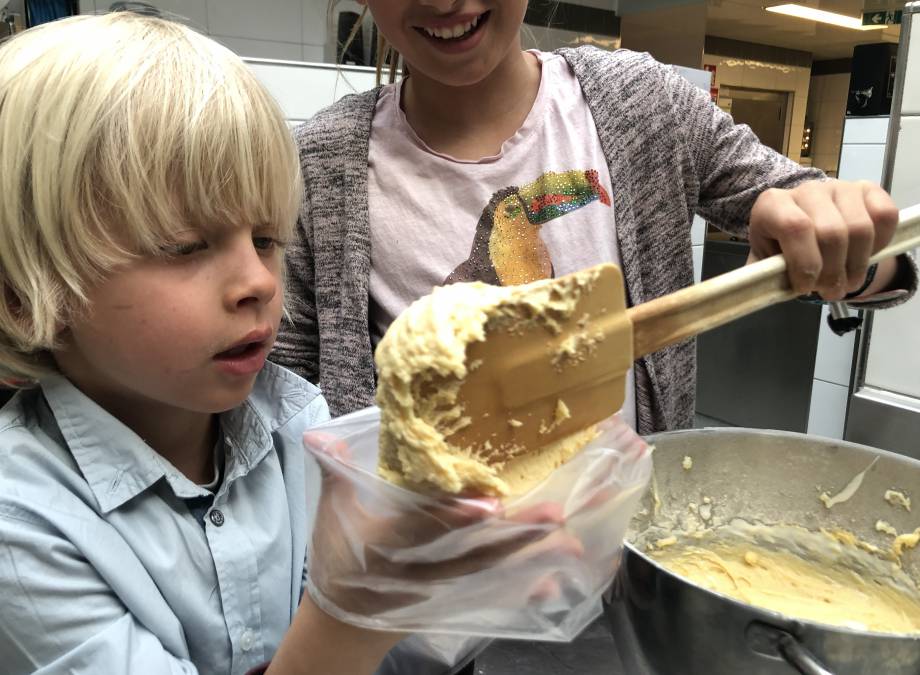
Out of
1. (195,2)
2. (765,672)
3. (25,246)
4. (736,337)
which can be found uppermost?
(195,2)

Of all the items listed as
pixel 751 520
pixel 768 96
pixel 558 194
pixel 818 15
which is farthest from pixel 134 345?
pixel 768 96

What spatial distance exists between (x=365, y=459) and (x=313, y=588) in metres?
0.10

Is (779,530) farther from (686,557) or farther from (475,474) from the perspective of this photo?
(475,474)

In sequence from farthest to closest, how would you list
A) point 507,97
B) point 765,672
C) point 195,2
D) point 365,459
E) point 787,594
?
1. point 195,2
2. point 507,97
3. point 787,594
4. point 365,459
5. point 765,672

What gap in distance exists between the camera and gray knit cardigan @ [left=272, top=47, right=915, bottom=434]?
828 mm

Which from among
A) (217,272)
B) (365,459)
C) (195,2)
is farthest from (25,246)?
(195,2)

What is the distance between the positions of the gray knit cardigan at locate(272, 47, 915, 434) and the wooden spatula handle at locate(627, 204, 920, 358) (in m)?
0.27

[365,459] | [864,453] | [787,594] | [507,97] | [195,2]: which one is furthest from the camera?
[195,2]

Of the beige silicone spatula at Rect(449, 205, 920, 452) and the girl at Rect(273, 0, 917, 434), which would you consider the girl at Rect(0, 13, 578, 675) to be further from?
the girl at Rect(273, 0, 917, 434)

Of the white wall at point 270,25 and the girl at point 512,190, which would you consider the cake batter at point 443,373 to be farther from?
the white wall at point 270,25

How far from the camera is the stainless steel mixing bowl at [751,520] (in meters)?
0.41

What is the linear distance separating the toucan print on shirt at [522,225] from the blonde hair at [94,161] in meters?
0.34

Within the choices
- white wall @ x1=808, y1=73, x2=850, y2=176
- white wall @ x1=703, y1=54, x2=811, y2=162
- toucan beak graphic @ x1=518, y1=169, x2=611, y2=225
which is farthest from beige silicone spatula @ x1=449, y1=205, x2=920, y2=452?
white wall @ x1=808, y1=73, x2=850, y2=176

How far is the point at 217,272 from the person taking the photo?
0.52 m
